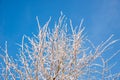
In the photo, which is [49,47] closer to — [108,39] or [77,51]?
[77,51]

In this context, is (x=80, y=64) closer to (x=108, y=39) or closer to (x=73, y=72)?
(x=73, y=72)

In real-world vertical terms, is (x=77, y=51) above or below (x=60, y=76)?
above

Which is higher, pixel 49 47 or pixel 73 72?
pixel 49 47

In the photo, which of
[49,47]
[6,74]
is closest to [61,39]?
[49,47]

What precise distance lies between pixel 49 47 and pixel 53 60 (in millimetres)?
253

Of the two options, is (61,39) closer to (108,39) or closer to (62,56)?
(62,56)

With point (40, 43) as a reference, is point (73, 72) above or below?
below

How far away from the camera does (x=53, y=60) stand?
600 cm

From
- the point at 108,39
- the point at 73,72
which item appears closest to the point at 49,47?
the point at 73,72

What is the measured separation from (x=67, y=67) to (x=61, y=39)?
502 mm

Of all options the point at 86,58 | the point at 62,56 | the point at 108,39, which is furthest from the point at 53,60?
the point at 108,39

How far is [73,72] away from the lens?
597cm

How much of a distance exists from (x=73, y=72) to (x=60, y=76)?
0.22m

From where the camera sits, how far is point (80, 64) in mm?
5996
